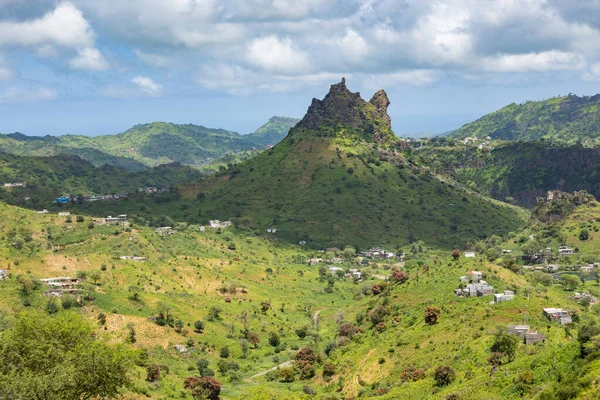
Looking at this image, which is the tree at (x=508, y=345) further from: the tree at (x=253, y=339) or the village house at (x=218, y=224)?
the village house at (x=218, y=224)

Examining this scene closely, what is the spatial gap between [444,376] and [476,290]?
2557 cm

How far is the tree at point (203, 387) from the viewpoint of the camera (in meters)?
64.9

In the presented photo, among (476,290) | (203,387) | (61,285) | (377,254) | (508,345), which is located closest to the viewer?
(508,345)

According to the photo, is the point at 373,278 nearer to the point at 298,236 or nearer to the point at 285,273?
the point at 285,273

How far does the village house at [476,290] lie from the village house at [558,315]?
889 centimetres

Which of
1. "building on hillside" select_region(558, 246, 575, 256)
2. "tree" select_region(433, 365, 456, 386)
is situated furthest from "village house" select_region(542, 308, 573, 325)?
"building on hillside" select_region(558, 246, 575, 256)

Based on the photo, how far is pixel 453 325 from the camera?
74.2m

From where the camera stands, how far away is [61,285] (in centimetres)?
8831

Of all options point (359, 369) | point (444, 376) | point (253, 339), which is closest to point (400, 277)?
point (253, 339)

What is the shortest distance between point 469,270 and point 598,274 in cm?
4338

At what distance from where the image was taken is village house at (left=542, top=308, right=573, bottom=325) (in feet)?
232

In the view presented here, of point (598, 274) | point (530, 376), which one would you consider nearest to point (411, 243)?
point (598, 274)

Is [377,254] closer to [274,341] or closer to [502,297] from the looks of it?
[274,341]

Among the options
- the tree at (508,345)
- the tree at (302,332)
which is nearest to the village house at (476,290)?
the tree at (508,345)
